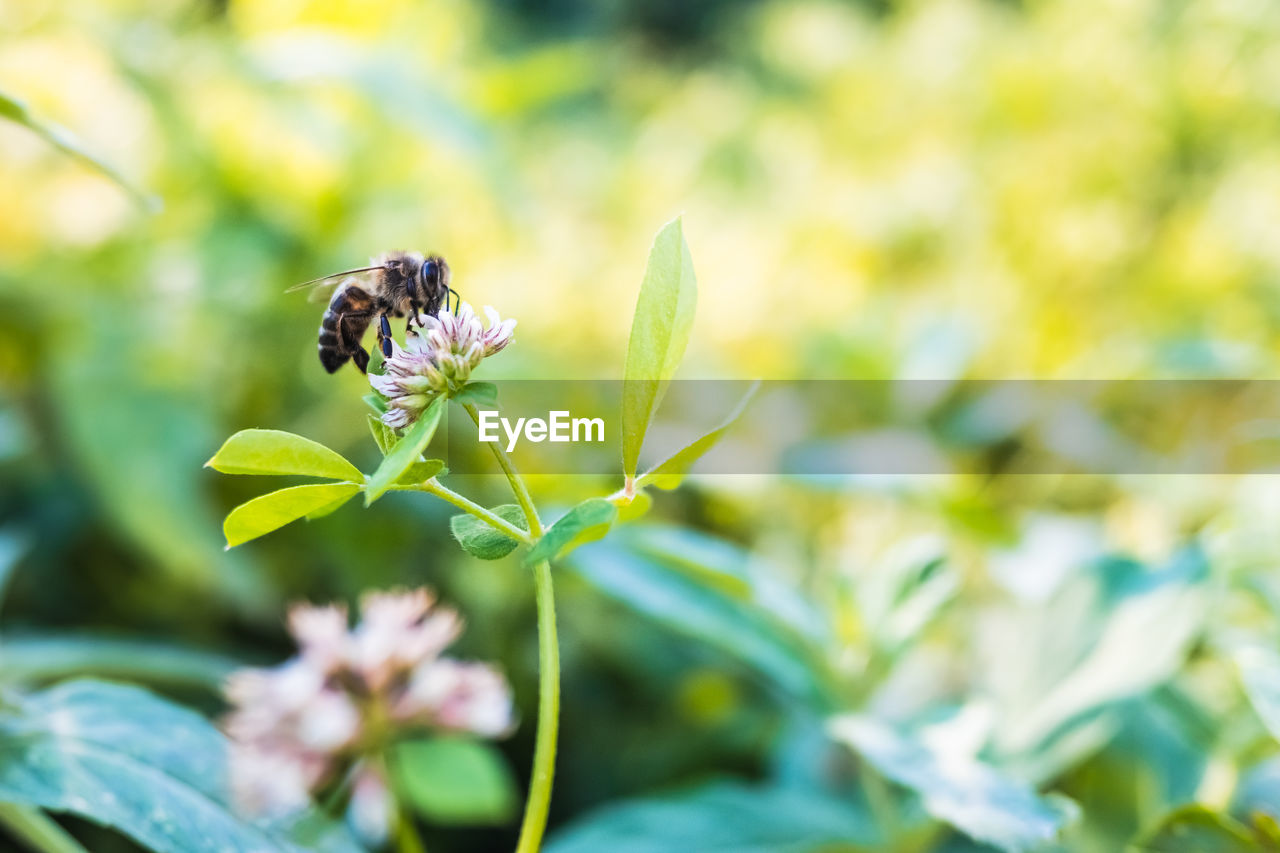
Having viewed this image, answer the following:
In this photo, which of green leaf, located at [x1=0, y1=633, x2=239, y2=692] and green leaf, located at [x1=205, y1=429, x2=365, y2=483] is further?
green leaf, located at [x1=0, y1=633, x2=239, y2=692]

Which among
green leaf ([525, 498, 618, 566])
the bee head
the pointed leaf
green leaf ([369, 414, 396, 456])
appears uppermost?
the bee head

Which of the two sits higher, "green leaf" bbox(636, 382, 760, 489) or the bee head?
the bee head

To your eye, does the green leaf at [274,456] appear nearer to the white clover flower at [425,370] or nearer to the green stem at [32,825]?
the white clover flower at [425,370]

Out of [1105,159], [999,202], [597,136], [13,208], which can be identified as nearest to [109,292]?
[13,208]

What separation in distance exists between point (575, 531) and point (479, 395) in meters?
0.04

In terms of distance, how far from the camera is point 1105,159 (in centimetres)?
108

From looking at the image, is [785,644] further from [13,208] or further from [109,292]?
[13,208]

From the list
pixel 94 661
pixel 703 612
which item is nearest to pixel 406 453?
pixel 703 612

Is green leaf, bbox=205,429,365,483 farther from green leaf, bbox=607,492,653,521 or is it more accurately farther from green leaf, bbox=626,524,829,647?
green leaf, bbox=626,524,829,647

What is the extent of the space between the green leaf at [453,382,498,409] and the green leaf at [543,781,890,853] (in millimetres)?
241

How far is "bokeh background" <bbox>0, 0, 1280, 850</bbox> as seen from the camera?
481mm

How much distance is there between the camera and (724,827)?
41 cm

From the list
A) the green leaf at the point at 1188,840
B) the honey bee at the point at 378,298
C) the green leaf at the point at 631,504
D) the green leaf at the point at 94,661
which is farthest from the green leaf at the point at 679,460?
the green leaf at the point at 94,661

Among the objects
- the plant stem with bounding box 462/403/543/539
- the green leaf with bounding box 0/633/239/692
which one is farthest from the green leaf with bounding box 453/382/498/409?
the green leaf with bounding box 0/633/239/692
